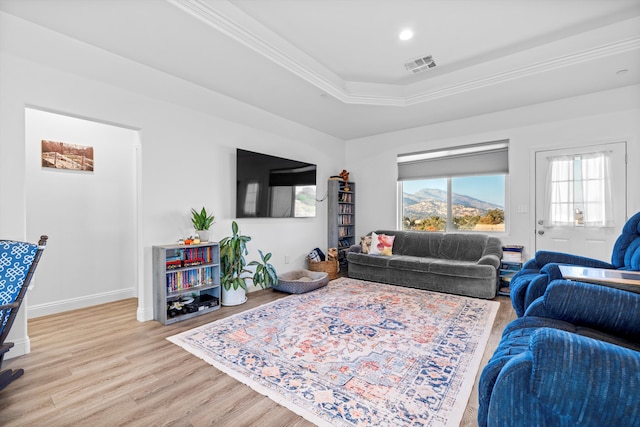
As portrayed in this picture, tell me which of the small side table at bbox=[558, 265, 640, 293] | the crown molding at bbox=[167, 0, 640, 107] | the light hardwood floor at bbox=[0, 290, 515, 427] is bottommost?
the light hardwood floor at bbox=[0, 290, 515, 427]

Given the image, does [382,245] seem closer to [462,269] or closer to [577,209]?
[462,269]

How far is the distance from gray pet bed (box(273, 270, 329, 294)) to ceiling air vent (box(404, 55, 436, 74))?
3004 millimetres

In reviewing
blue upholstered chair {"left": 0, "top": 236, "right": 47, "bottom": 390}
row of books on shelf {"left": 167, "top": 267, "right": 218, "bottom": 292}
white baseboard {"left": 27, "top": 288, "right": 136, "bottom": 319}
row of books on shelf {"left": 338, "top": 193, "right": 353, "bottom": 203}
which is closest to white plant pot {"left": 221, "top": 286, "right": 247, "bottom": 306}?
row of books on shelf {"left": 167, "top": 267, "right": 218, "bottom": 292}

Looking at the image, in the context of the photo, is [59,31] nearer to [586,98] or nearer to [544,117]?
[544,117]

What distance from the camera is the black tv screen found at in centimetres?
398

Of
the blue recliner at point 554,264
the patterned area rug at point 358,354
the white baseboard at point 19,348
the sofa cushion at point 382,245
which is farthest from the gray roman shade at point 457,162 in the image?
the white baseboard at point 19,348

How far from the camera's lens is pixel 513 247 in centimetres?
412

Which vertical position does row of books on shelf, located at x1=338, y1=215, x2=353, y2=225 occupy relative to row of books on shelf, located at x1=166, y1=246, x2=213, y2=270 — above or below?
above

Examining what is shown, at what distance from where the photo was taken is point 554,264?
2.01 meters

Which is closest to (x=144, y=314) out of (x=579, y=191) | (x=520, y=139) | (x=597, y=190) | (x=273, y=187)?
(x=273, y=187)

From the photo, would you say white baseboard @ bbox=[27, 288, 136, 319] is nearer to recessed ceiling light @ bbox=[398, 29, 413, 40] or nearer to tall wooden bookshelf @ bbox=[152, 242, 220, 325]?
tall wooden bookshelf @ bbox=[152, 242, 220, 325]

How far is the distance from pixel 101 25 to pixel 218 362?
281 cm

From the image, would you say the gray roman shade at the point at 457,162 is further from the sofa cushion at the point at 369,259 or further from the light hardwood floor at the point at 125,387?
the light hardwood floor at the point at 125,387

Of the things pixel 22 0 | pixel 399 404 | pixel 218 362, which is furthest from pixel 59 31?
pixel 399 404
